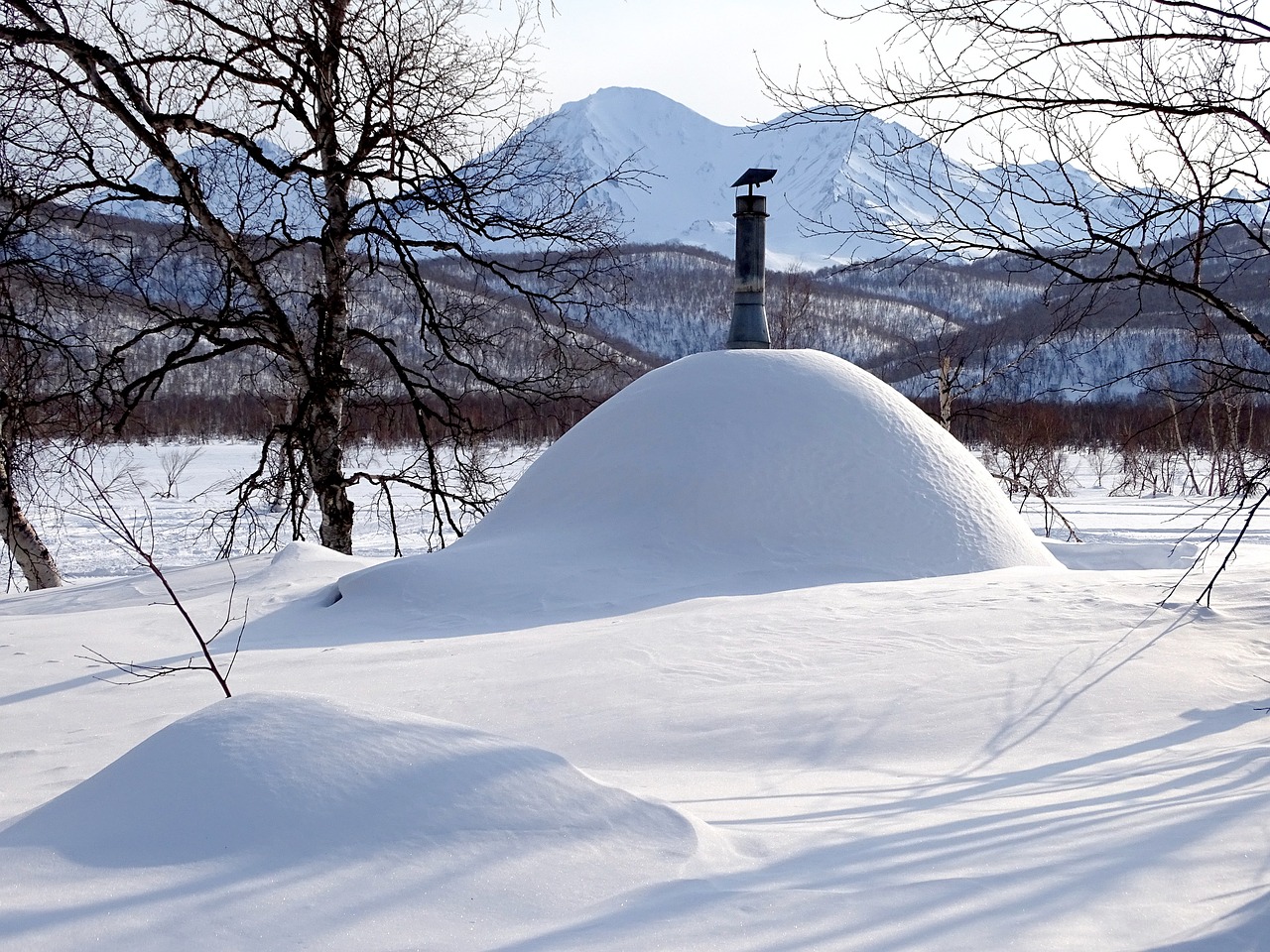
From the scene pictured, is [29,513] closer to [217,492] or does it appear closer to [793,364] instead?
[217,492]

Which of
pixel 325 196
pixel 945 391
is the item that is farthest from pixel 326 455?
pixel 945 391

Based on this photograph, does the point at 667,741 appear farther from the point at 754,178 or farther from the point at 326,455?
the point at 326,455

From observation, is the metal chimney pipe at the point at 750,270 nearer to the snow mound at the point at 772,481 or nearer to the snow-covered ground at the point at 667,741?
the snow mound at the point at 772,481

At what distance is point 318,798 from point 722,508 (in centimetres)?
466

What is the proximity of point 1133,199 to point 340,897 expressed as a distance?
4698mm

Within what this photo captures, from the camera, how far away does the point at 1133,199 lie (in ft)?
15.6

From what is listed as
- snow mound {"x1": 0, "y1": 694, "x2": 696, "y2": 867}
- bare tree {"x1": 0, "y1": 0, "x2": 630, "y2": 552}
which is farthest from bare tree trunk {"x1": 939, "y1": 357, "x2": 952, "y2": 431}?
snow mound {"x1": 0, "y1": 694, "x2": 696, "y2": 867}

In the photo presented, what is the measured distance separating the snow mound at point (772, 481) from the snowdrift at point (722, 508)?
0.01 m

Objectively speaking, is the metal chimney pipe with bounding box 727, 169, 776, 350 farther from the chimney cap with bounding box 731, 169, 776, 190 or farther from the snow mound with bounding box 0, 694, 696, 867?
the snow mound with bounding box 0, 694, 696, 867

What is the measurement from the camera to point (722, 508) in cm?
671

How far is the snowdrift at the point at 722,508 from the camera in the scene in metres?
6.17

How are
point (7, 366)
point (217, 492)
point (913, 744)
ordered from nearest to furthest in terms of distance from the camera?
point (913, 744) → point (7, 366) → point (217, 492)

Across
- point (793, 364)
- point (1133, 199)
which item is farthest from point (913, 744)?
point (793, 364)

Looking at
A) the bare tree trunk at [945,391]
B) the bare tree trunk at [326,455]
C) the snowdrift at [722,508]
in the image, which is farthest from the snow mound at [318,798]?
the bare tree trunk at [945,391]
